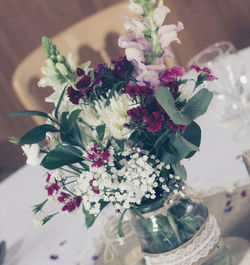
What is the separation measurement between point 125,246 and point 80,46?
0.96 m

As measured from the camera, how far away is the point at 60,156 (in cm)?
60

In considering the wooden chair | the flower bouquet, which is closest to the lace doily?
the flower bouquet

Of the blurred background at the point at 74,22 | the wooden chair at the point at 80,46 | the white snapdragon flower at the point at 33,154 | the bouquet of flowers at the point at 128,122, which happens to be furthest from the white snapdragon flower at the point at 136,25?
the blurred background at the point at 74,22

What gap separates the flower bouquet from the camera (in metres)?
0.57

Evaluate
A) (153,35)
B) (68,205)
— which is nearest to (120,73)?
(153,35)

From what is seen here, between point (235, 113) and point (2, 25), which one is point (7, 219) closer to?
point (235, 113)

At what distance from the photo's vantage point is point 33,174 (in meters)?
1.26

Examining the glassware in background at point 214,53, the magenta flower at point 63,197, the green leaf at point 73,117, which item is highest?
the green leaf at point 73,117

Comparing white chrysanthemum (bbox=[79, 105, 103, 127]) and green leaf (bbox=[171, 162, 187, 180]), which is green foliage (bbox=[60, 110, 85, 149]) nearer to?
white chrysanthemum (bbox=[79, 105, 103, 127])

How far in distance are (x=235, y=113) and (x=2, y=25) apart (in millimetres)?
2099

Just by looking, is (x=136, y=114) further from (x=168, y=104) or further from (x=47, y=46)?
(x=47, y=46)

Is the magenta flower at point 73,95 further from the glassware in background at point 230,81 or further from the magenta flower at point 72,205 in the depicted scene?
the glassware in background at point 230,81

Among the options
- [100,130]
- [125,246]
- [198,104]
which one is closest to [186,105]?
[198,104]

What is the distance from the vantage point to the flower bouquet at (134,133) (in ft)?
1.86
